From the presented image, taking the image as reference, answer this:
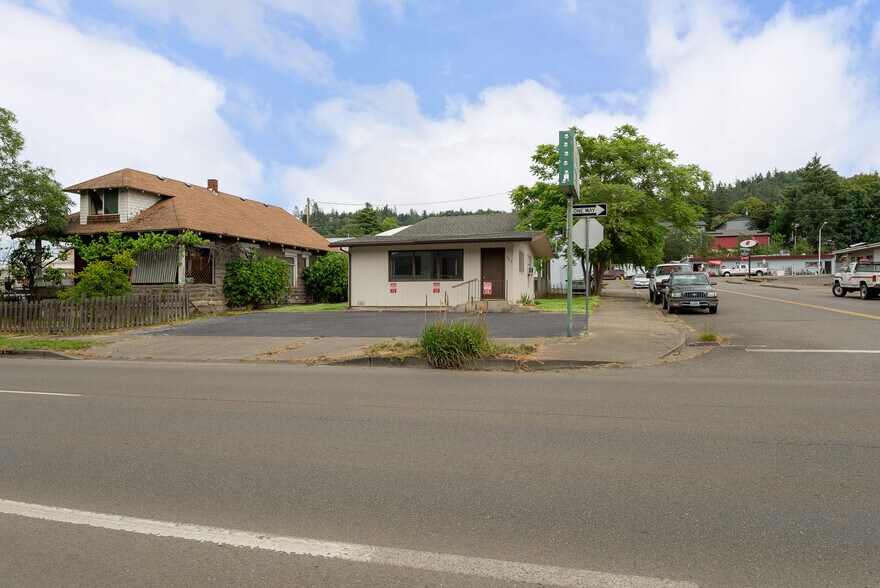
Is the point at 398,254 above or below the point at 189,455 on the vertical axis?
above

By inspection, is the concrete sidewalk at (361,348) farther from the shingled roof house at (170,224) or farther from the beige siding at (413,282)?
the beige siding at (413,282)

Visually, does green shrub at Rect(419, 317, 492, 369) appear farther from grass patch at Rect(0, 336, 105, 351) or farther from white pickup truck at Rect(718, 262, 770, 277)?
white pickup truck at Rect(718, 262, 770, 277)

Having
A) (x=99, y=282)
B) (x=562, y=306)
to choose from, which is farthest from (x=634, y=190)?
(x=99, y=282)

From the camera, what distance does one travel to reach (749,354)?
37.6 ft

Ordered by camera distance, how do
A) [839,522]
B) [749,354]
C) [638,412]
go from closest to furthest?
[839,522] < [638,412] < [749,354]

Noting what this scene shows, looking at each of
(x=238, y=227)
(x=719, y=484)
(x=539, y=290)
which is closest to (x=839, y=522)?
(x=719, y=484)

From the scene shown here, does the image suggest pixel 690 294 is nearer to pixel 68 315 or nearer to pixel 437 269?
pixel 437 269

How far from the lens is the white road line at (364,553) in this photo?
9.81 ft

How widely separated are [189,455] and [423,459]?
220 cm

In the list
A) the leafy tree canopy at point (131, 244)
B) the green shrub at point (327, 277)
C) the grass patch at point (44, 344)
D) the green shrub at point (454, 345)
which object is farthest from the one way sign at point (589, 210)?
the green shrub at point (327, 277)

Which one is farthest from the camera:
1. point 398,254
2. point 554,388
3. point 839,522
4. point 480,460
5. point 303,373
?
point 398,254

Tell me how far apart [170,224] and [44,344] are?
9.52 meters

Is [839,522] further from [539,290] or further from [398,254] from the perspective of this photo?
[539,290]

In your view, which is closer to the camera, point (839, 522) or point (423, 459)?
point (839, 522)
